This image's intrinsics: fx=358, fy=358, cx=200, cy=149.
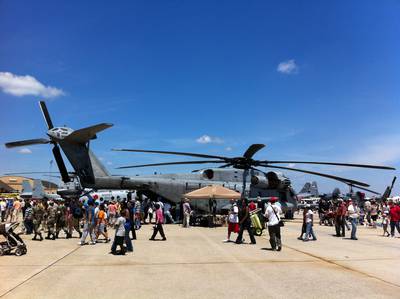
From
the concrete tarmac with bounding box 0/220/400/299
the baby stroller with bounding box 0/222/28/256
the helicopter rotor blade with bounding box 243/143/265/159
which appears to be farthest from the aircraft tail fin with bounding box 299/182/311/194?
the baby stroller with bounding box 0/222/28/256

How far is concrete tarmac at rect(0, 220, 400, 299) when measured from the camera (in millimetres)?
6156

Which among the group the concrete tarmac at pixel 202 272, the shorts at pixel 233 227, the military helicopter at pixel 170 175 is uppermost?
the military helicopter at pixel 170 175

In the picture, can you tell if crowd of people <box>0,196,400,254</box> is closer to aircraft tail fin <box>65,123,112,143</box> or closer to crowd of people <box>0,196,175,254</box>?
crowd of people <box>0,196,175,254</box>

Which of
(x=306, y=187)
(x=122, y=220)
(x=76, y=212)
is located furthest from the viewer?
(x=306, y=187)

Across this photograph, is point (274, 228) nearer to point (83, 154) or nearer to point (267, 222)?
point (267, 222)

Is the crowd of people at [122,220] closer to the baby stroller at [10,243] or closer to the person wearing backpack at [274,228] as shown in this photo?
the person wearing backpack at [274,228]

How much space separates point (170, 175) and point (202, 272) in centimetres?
1659

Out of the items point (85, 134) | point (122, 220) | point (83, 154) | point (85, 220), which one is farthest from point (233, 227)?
point (83, 154)

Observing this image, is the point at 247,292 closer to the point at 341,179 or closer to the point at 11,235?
the point at 11,235

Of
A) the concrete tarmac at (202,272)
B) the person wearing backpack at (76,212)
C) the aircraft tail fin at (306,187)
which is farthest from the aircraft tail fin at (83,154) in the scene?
the aircraft tail fin at (306,187)

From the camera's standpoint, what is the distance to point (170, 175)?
24.3m

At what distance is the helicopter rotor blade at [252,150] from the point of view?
Answer: 19.9 m

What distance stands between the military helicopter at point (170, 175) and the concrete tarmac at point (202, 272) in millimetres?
→ 7668

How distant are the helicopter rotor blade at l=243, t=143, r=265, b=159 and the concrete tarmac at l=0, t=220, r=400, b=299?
8.49 meters
